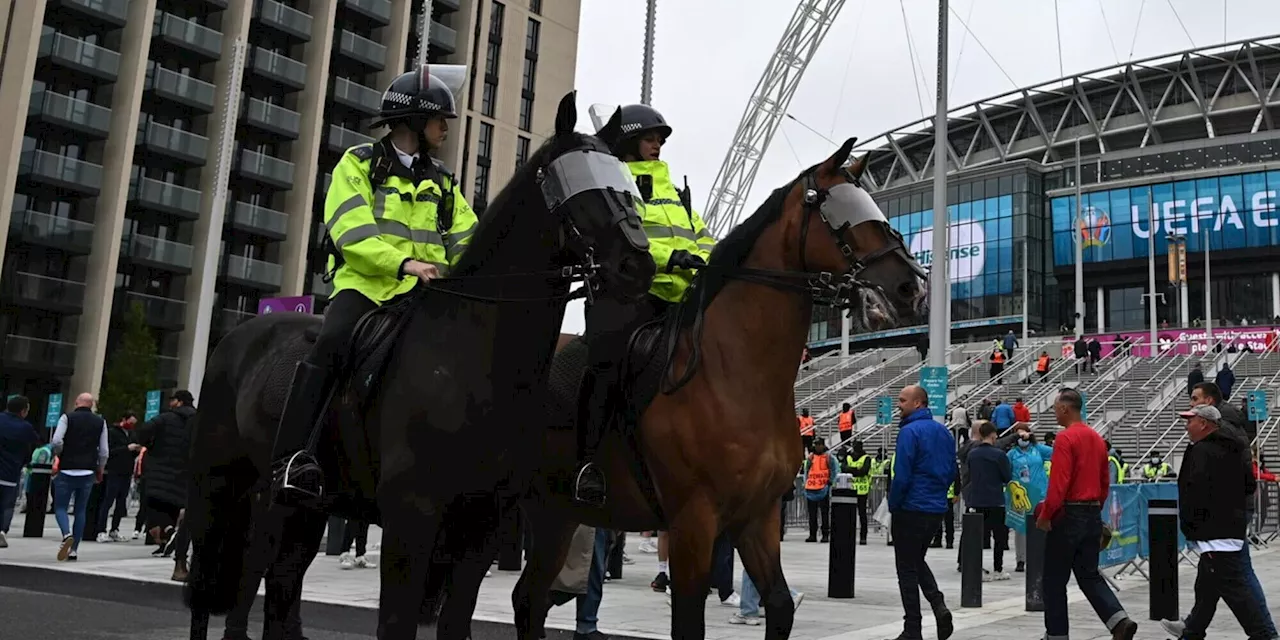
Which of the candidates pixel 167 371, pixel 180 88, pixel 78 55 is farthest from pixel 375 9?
pixel 167 371

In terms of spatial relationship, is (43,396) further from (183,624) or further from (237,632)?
(237,632)

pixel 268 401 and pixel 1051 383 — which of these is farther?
pixel 1051 383

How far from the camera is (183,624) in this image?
30.3 ft

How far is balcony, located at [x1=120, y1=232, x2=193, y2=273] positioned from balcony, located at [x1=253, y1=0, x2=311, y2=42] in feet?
41.1

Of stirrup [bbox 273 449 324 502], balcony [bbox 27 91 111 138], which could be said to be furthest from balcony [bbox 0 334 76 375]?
stirrup [bbox 273 449 324 502]

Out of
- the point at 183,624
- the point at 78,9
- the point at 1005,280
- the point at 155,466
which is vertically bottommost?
the point at 183,624

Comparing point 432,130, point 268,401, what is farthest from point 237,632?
point 432,130

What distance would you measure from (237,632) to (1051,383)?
39.4 metres

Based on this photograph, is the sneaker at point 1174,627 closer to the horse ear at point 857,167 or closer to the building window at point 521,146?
the horse ear at point 857,167

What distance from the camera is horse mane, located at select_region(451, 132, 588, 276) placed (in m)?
4.86

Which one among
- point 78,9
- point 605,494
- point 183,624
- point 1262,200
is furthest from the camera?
point 1262,200

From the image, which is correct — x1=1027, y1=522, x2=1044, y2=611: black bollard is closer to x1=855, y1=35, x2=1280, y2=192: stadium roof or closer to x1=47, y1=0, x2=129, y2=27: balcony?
x1=47, y1=0, x2=129, y2=27: balcony

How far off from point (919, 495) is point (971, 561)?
2493mm

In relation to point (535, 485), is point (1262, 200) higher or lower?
higher
